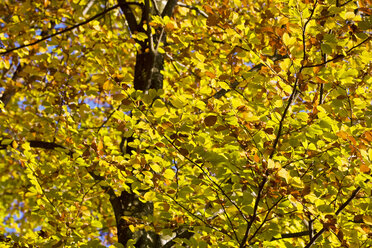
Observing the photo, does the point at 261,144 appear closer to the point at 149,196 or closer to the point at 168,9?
the point at 149,196

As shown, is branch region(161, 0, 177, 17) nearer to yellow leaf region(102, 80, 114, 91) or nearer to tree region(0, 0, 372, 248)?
tree region(0, 0, 372, 248)

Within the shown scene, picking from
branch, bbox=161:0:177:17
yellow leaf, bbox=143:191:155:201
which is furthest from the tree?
branch, bbox=161:0:177:17

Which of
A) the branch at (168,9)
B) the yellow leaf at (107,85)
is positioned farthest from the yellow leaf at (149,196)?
the branch at (168,9)

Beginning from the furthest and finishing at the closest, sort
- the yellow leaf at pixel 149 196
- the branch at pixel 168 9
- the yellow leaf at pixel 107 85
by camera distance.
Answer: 1. the branch at pixel 168 9
2. the yellow leaf at pixel 149 196
3. the yellow leaf at pixel 107 85

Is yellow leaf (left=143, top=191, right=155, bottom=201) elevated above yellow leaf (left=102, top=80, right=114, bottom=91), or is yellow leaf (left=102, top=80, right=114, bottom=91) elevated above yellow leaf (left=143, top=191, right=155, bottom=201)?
yellow leaf (left=102, top=80, right=114, bottom=91)

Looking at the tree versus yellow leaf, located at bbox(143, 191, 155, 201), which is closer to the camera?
the tree

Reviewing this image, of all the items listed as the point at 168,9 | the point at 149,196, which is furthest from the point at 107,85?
the point at 168,9

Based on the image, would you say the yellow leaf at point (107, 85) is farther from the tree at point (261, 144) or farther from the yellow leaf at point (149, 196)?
the yellow leaf at point (149, 196)

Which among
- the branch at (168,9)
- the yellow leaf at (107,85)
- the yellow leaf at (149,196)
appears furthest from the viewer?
the branch at (168,9)

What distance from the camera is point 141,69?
14.5 ft

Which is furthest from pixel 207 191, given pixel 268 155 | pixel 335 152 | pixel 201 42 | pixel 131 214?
pixel 201 42

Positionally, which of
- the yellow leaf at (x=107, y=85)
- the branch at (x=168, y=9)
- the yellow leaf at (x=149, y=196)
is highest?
the branch at (x=168, y=9)

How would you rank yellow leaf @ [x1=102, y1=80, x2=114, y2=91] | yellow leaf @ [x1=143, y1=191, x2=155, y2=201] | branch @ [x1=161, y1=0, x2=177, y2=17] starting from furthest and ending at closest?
branch @ [x1=161, y1=0, x2=177, y2=17], yellow leaf @ [x1=143, y1=191, x2=155, y2=201], yellow leaf @ [x1=102, y1=80, x2=114, y2=91]

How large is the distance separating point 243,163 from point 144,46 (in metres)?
2.71
